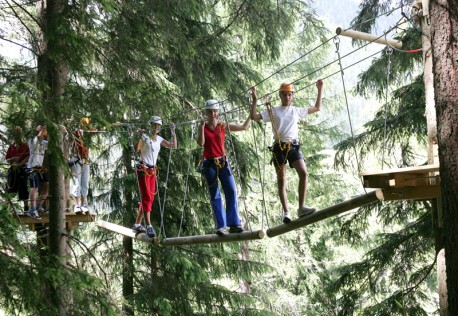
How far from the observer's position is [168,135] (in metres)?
9.48

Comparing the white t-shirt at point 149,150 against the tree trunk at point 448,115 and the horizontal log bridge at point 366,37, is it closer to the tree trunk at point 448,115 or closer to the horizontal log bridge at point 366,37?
the horizontal log bridge at point 366,37

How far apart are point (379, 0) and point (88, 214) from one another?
3877 mm

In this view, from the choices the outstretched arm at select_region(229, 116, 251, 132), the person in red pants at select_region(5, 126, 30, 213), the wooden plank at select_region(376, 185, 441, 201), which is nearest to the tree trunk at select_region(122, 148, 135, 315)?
the person in red pants at select_region(5, 126, 30, 213)

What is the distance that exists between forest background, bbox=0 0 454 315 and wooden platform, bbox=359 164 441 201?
1.02 feet

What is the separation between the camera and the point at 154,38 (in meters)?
7.38

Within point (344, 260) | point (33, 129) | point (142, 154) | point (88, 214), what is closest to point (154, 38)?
point (142, 154)

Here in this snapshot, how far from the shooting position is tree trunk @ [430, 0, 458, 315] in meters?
3.57

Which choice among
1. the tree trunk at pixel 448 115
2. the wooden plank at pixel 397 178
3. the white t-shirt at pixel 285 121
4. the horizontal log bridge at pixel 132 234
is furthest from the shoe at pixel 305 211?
the horizontal log bridge at pixel 132 234

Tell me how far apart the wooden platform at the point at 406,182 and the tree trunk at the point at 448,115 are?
0.55 m

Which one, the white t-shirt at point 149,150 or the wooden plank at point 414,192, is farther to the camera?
the white t-shirt at point 149,150

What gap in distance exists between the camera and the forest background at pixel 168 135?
539cm

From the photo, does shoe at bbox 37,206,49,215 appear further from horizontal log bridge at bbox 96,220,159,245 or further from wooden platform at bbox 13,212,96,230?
horizontal log bridge at bbox 96,220,159,245

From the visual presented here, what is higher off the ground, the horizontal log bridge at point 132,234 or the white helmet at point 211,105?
the white helmet at point 211,105

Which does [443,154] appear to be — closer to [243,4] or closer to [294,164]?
[294,164]
